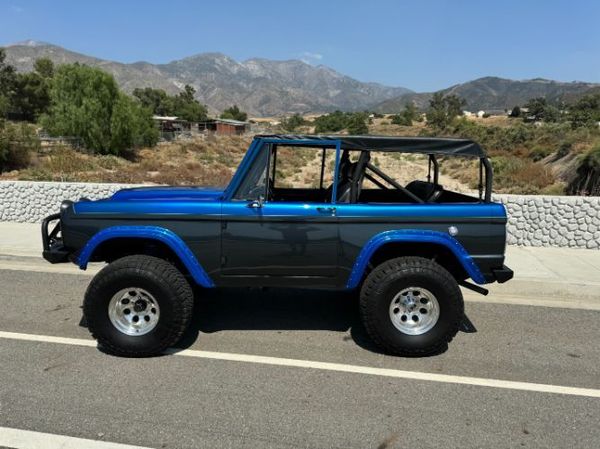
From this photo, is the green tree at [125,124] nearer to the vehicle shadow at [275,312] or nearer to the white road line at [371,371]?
the vehicle shadow at [275,312]

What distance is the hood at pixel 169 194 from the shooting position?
493cm

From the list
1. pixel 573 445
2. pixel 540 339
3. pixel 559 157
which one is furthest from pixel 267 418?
pixel 559 157

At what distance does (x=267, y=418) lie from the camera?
11.3ft

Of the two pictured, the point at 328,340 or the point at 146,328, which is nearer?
the point at 146,328

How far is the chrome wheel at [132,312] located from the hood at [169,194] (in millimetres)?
967

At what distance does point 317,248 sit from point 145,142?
129 ft

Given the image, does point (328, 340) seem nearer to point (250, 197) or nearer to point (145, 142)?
point (250, 197)

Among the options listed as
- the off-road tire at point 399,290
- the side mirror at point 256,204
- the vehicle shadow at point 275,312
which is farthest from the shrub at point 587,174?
the side mirror at point 256,204

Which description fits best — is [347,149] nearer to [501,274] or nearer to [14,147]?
[501,274]

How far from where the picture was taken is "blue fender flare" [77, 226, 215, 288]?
→ 4.34m

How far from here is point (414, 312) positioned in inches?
175

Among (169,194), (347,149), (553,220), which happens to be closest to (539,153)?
(553,220)

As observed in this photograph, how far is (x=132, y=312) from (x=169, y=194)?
1.33 metres

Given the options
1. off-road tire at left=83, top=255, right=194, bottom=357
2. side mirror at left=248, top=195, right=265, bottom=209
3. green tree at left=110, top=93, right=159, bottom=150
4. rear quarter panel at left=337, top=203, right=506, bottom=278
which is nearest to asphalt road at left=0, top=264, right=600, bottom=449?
off-road tire at left=83, top=255, right=194, bottom=357
